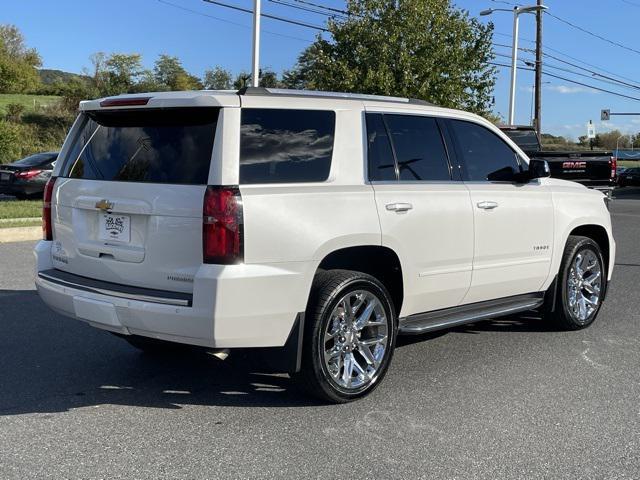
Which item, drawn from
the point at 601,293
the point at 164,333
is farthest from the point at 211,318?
the point at 601,293

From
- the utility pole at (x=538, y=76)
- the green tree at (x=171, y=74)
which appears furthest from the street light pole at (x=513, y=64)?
the green tree at (x=171, y=74)

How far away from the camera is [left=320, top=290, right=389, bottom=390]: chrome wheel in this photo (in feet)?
14.5

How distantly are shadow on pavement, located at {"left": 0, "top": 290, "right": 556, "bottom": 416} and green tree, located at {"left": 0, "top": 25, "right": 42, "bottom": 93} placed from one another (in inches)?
2587

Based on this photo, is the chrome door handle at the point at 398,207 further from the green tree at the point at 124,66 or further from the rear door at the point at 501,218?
the green tree at the point at 124,66

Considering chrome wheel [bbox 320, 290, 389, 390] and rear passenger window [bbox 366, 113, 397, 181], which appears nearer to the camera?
chrome wheel [bbox 320, 290, 389, 390]

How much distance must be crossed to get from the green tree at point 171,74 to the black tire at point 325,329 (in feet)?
218

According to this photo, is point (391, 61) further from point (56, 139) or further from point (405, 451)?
point (56, 139)

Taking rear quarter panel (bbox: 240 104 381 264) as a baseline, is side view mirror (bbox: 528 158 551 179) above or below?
above

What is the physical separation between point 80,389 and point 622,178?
3841 cm

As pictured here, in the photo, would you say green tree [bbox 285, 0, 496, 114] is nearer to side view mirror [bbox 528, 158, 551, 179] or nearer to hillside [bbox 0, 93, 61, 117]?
side view mirror [bbox 528, 158, 551, 179]

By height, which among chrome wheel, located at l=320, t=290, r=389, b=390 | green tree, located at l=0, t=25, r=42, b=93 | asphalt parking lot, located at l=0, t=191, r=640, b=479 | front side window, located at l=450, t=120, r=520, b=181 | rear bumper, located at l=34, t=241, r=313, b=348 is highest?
green tree, located at l=0, t=25, r=42, b=93

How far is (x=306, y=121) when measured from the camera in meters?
4.40

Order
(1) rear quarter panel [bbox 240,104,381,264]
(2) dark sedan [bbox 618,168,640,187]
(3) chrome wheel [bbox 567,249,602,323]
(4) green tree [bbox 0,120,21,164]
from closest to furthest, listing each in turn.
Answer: (1) rear quarter panel [bbox 240,104,381,264] < (3) chrome wheel [bbox 567,249,602,323] < (4) green tree [bbox 0,120,21,164] < (2) dark sedan [bbox 618,168,640,187]

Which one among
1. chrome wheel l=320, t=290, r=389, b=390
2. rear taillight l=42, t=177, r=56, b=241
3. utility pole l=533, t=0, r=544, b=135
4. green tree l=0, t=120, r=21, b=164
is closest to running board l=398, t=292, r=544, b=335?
chrome wheel l=320, t=290, r=389, b=390
